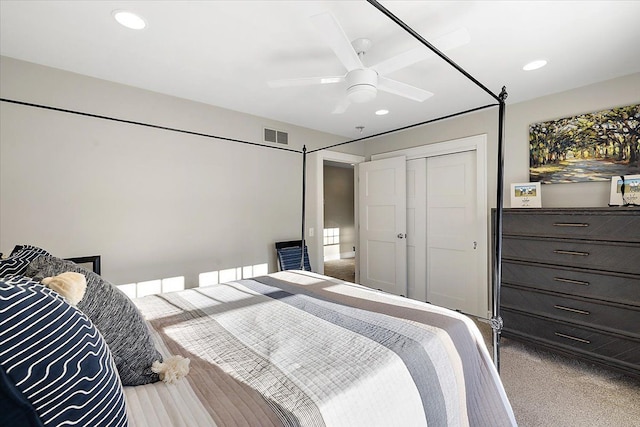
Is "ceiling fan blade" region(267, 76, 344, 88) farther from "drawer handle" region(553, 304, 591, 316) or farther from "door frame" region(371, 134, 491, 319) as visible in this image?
"drawer handle" region(553, 304, 591, 316)

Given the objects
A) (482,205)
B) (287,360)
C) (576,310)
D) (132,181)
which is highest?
(132,181)

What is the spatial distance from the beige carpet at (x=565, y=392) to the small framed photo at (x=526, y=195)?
1.41m

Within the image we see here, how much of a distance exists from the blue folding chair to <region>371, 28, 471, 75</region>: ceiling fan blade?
2.37m

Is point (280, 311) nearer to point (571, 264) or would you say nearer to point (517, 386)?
point (517, 386)

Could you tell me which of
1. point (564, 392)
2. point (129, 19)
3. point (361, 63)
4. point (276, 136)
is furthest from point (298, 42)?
point (564, 392)

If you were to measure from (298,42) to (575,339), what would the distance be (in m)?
3.17

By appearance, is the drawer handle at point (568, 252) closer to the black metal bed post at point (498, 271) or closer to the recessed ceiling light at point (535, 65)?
the black metal bed post at point (498, 271)

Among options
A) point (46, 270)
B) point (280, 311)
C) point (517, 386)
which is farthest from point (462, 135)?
point (46, 270)

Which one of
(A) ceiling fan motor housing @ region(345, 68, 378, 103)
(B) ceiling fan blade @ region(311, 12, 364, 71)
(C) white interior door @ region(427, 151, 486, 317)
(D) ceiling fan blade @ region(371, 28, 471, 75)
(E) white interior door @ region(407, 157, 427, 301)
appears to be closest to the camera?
(B) ceiling fan blade @ region(311, 12, 364, 71)

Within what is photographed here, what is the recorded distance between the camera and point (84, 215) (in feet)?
7.95

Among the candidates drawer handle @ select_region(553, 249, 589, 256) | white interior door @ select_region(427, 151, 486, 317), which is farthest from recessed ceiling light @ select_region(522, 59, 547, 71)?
drawer handle @ select_region(553, 249, 589, 256)

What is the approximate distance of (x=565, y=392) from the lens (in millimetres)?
2064

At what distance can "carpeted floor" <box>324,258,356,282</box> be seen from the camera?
224 inches

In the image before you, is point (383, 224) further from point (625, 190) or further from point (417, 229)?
point (625, 190)
